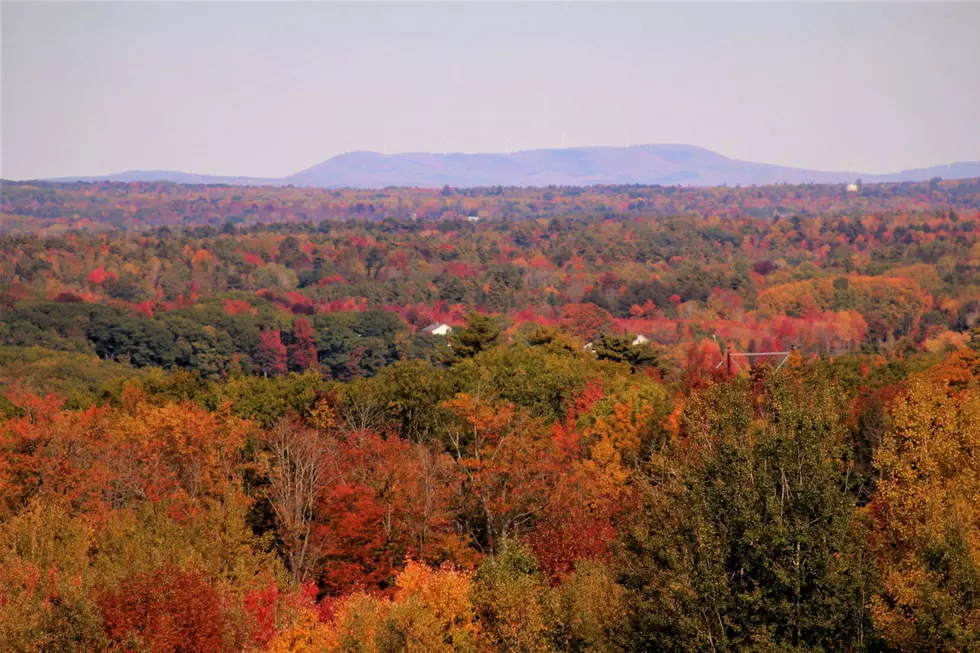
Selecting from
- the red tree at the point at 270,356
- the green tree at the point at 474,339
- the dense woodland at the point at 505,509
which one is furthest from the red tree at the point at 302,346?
the dense woodland at the point at 505,509

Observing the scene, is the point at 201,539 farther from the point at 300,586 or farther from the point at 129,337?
the point at 129,337

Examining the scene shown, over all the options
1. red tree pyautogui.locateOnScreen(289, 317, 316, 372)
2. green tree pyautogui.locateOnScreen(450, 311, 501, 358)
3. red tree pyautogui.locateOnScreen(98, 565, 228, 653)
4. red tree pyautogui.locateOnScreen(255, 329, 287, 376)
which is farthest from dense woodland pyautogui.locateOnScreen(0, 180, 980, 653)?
red tree pyautogui.locateOnScreen(255, 329, 287, 376)

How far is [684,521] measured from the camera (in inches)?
820

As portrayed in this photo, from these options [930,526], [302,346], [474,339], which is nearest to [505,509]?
[930,526]

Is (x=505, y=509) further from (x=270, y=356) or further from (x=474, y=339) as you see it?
(x=270, y=356)

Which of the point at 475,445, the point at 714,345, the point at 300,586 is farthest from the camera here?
the point at 714,345

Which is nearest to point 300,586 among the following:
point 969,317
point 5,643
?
point 5,643

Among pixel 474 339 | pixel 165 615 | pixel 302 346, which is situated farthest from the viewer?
pixel 302 346

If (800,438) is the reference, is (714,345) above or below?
below

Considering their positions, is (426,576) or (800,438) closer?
(800,438)

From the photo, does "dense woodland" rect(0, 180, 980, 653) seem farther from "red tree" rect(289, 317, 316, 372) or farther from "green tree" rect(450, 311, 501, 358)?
"red tree" rect(289, 317, 316, 372)

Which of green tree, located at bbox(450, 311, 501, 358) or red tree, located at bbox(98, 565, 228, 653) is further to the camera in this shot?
green tree, located at bbox(450, 311, 501, 358)

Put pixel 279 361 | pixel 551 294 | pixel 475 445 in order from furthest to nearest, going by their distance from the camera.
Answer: pixel 551 294 < pixel 279 361 < pixel 475 445

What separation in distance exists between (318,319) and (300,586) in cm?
8729
